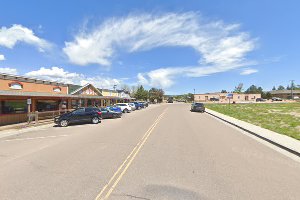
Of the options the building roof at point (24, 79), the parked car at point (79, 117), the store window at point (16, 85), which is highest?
the building roof at point (24, 79)

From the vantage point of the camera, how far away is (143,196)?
4.54 metres

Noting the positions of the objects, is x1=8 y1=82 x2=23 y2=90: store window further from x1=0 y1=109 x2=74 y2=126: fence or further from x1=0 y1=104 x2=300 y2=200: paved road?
x1=0 y1=104 x2=300 y2=200: paved road

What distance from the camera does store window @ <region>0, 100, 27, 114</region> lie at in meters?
19.1

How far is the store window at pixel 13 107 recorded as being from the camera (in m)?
19.1

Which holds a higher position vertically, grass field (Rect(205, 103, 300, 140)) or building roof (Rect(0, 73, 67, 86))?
building roof (Rect(0, 73, 67, 86))

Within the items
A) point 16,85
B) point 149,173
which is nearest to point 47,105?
point 16,85

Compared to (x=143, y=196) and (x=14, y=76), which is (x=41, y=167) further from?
(x=14, y=76)

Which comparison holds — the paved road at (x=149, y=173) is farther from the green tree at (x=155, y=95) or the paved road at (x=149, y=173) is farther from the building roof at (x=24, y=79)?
the green tree at (x=155, y=95)

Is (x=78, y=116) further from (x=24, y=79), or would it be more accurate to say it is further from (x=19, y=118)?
(x=24, y=79)

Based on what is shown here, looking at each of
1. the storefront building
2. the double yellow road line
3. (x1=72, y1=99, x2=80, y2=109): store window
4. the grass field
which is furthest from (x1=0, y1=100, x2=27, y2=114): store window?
the grass field

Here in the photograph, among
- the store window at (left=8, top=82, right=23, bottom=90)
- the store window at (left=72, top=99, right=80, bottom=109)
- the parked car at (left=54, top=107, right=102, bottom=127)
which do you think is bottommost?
the parked car at (left=54, top=107, right=102, bottom=127)

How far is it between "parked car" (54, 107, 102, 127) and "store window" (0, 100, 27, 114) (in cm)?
504

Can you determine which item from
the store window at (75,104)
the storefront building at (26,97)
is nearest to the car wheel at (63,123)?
the storefront building at (26,97)

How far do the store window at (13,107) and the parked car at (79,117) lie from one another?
16.5 feet
